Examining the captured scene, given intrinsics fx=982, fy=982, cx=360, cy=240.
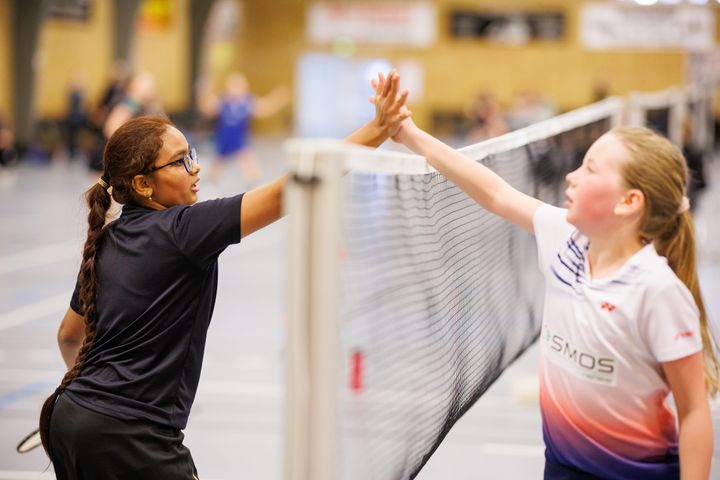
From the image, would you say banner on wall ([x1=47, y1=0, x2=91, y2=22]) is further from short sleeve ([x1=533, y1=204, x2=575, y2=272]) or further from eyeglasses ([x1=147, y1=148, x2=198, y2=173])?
short sleeve ([x1=533, y1=204, x2=575, y2=272])

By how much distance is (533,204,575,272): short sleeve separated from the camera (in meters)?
2.53

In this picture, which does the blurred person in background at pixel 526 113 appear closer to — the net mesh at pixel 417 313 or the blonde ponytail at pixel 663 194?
the net mesh at pixel 417 313

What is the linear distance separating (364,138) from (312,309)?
808 millimetres

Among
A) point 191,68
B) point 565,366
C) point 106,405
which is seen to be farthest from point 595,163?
point 191,68

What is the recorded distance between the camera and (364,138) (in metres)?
2.66

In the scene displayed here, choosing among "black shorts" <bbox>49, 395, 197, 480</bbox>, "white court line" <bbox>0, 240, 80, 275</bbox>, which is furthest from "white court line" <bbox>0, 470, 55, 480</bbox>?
"white court line" <bbox>0, 240, 80, 275</bbox>

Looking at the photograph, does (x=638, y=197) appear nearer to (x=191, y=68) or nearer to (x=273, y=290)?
(x=273, y=290)

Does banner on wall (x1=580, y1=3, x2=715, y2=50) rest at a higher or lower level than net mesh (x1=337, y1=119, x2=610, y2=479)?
higher

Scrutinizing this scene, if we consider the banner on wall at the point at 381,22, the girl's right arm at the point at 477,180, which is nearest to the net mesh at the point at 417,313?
the girl's right arm at the point at 477,180

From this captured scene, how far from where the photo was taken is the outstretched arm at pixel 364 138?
2.42 metres

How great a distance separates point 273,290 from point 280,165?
13.5 metres

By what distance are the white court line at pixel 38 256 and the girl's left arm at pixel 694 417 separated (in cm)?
871

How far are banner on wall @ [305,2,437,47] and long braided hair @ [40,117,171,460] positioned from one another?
32.2 metres

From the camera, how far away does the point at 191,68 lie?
1220 inches
